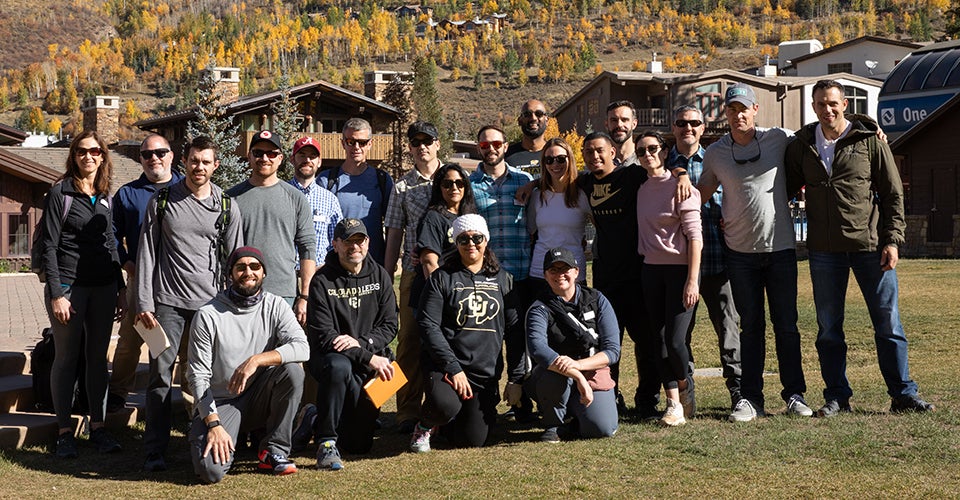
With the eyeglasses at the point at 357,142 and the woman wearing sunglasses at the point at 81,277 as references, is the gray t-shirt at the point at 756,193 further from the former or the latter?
the woman wearing sunglasses at the point at 81,277

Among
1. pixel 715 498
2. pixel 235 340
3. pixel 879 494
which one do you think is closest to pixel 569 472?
pixel 715 498

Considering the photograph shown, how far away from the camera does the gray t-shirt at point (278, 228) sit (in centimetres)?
688

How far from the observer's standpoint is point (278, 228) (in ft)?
22.7

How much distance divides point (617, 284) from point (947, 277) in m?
14.8

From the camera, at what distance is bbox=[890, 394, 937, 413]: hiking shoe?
7.18 meters

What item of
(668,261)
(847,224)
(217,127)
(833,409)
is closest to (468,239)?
(668,261)

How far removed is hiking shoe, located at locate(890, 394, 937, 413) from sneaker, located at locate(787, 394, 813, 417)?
562 millimetres

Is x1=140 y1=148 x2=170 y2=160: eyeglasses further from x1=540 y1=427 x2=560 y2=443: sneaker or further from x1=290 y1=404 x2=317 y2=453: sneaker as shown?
Answer: x1=540 y1=427 x2=560 y2=443: sneaker

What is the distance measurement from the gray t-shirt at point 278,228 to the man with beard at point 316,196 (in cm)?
47

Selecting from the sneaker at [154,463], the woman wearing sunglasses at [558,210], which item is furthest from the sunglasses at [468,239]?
the sneaker at [154,463]

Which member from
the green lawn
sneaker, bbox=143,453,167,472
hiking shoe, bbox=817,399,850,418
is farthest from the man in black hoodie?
hiking shoe, bbox=817,399,850,418

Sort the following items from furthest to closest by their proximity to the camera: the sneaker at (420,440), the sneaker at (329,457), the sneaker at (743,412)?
the sneaker at (743,412), the sneaker at (420,440), the sneaker at (329,457)

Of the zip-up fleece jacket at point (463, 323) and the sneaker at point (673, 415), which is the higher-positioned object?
the zip-up fleece jacket at point (463, 323)

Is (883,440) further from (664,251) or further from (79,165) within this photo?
(79,165)
